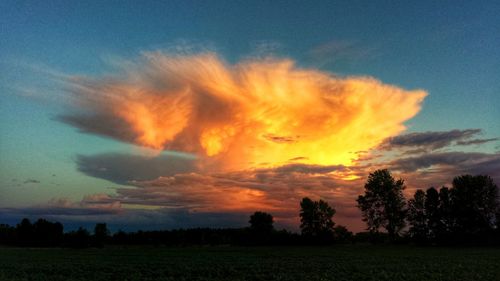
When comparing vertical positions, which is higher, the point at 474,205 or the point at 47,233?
the point at 474,205

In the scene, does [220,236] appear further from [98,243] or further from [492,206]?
[492,206]

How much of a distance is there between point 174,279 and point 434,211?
3182 inches

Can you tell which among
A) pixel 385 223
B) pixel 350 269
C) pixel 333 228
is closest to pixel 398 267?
pixel 350 269

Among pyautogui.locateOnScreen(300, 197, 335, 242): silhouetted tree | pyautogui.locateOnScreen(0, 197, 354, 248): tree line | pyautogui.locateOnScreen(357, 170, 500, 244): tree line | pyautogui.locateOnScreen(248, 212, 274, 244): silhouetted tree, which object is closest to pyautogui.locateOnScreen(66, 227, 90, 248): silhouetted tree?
pyautogui.locateOnScreen(0, 197, 354, 248): tree line

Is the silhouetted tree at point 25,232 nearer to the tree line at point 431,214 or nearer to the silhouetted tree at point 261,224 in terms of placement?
the silhouetted tree at point 261,224

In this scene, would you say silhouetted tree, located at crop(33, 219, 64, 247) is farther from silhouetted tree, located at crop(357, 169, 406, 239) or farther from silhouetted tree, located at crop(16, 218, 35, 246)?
silhouetted tree, located at crop(357, 169, 406, 239)

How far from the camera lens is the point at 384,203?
9275cm

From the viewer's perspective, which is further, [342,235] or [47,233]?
[47,233]

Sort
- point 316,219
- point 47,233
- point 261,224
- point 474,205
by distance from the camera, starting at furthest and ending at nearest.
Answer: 1. point 47,233
2. point 261,224
3. point 316,219
4. point 474,205

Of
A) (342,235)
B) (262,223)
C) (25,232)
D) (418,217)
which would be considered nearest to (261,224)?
(262,223)

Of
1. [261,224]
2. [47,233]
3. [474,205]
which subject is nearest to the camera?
[474,205]

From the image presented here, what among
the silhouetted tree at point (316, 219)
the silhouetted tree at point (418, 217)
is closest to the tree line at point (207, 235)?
the silhouetted tree at point (316, 219)

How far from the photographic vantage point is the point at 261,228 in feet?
479

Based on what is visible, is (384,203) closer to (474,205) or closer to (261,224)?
(474,205)
